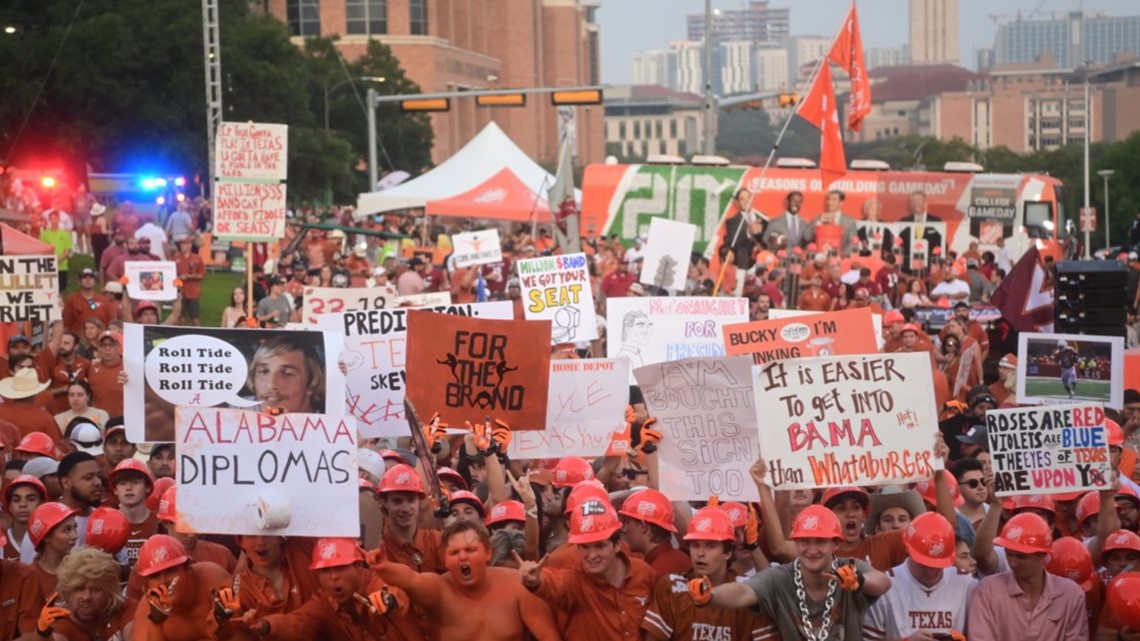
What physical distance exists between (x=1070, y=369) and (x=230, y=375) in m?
5.25

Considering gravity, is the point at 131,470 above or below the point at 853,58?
below

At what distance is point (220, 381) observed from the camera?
10.8m

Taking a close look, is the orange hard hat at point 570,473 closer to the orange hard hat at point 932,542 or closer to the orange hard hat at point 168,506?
the orange hard hat at point 168,506

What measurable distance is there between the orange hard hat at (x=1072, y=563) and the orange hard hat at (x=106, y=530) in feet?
13.1

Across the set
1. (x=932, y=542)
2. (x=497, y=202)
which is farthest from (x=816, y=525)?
(x=497, y=202)

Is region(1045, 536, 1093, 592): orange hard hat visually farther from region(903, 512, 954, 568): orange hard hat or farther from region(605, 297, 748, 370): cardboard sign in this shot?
region(605, 297, 748, 370): cardboard sign

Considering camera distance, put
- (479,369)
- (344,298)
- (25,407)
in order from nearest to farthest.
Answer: (479,369), (25,407), (344,298)

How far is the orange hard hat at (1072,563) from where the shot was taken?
8.19m

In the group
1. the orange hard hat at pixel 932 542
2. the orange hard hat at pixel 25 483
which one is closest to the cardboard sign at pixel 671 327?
the orange hard hat at pixel 25 483

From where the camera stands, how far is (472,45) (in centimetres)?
10438

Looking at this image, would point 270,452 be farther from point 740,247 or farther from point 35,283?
point 740,247

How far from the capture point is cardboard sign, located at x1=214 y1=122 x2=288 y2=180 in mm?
17547

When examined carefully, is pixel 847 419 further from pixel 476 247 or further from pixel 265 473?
pixel 476 247

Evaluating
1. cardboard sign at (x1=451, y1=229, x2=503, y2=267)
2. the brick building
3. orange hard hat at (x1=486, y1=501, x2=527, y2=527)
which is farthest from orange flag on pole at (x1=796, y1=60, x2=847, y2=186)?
the brick building
